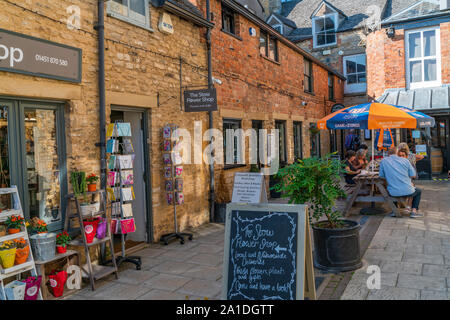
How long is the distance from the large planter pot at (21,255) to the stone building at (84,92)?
2.45 ft

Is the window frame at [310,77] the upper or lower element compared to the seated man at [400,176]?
upper

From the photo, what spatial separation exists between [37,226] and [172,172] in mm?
2755

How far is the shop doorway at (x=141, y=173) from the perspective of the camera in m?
6.75

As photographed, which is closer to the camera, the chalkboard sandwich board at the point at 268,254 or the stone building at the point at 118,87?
the chalkboard sandwich board at the point at 268,254

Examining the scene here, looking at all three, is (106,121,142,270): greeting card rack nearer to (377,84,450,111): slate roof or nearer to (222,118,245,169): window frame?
(222,118,245,169): window frame

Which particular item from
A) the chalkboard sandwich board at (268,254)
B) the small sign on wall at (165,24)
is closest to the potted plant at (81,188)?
the chalkboard sandwich board at (268,254)

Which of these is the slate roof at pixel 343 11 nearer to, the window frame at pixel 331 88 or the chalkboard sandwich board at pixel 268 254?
the window frame at pixel 331 88

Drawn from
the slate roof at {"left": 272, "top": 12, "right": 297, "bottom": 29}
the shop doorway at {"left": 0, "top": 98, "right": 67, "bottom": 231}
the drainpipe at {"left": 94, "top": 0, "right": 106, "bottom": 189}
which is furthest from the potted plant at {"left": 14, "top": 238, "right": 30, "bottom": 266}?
the slate roof at {"left": 272, "top": 12, "right": 297, "bottom": 29}

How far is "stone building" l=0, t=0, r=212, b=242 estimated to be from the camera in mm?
4605

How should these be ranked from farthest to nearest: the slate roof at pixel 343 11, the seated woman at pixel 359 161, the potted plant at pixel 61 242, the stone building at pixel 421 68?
the slate roof at pixel 343 11 → the stone building at pixel 421 68 → the seated woman at pixel 359 161 → the potted plant at pixel 61 242

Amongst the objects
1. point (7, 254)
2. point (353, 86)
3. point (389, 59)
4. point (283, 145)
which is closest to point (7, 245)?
point (7, 254)

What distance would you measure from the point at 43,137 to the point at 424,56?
47.1 ft

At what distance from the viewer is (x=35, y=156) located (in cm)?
493

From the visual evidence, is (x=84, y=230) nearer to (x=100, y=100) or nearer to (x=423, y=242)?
(x=100, y=100)
